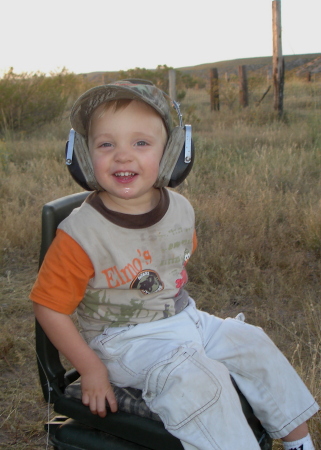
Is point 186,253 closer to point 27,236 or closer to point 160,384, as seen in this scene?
point 160,384

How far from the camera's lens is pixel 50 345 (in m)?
1.71

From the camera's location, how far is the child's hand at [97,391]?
1.54 meters

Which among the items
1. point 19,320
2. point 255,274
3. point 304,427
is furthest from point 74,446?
point 255,274

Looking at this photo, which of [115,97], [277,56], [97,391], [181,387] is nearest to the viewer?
[181,387]

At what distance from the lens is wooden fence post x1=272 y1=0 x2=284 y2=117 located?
385 inches

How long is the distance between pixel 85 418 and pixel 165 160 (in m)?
0.86

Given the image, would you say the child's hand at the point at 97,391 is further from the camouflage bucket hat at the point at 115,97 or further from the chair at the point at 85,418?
the camouflage bucket hat at the point at 115,97

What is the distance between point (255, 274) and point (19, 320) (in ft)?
5.15

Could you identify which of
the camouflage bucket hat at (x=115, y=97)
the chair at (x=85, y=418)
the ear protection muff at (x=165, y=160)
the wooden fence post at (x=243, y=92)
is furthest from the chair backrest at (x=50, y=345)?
the wooden fence post at (x=243, y=92)

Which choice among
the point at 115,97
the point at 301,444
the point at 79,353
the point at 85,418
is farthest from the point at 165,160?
the point at 301,444

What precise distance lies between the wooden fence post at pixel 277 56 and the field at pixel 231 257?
397cm

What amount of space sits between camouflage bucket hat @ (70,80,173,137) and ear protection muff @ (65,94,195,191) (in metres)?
0.06

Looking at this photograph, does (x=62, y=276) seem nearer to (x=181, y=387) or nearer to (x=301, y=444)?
(x=181, y=387)

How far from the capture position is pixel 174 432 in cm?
142
